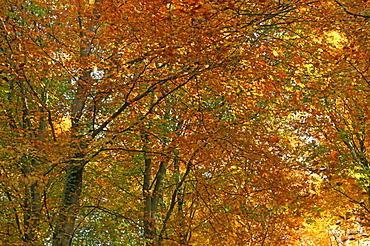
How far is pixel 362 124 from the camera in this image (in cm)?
1074

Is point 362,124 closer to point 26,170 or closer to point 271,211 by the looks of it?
point 271,211

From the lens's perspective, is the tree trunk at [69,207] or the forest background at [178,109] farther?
the tree trunk at [69,207]

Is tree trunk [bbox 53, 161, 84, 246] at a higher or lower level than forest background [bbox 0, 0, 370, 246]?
lower

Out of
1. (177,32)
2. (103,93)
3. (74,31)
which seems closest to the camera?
(177,32)

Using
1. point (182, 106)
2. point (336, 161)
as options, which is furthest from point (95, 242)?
point (336, 161)

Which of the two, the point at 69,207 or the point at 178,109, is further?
the point at 178,109

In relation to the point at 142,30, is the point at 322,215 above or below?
below

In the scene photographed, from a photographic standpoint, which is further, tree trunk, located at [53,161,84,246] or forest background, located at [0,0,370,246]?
tree trunk, located at [53,161,84,246]

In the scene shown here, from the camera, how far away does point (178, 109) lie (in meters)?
10.0

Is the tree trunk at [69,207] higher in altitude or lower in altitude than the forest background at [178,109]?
lower

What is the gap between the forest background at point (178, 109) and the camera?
6.54 m

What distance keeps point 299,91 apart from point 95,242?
6826 millimetres

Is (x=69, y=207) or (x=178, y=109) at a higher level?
(x=178, y=109)

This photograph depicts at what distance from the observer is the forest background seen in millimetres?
6539
